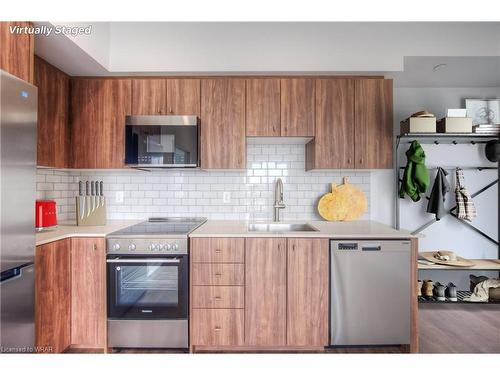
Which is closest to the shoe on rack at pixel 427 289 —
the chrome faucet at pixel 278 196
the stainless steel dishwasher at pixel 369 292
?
the stainless steel dishwasher at pixel 369 292

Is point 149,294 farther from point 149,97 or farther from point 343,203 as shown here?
point 343,203

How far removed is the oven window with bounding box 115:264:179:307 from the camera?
2318mm

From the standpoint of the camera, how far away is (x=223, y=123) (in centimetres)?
276

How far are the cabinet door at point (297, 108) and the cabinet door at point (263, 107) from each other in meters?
0.05

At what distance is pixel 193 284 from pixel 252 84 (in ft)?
5.49

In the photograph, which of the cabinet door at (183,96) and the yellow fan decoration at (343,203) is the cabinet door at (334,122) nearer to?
the yellow fan decoration at (343,203)

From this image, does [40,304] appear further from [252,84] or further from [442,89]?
[442,89]

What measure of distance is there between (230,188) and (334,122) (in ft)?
3.68

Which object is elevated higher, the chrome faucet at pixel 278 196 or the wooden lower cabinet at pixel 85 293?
the chrome faucet at pixel 278 196

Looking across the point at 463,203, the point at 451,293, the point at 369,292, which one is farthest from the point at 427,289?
the point at 369,292

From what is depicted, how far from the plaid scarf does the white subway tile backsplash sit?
968mm

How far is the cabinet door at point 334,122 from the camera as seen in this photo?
2740mm

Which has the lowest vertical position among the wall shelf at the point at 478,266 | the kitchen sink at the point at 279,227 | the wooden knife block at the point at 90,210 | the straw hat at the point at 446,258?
the wall shelf at the point at 478,266
